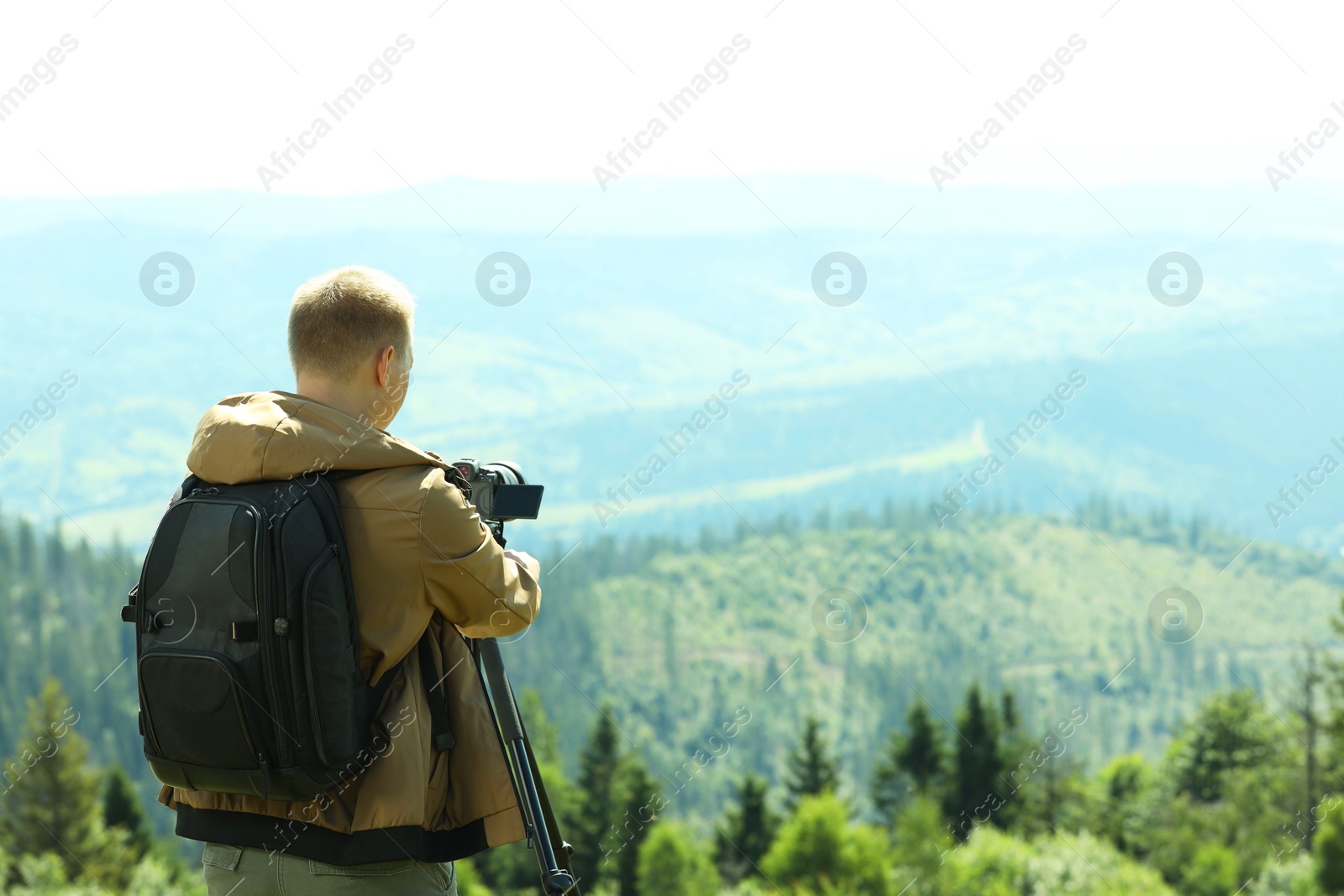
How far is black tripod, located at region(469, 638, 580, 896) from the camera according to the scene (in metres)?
2.88

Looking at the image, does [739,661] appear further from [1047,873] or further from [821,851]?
[1047,873]

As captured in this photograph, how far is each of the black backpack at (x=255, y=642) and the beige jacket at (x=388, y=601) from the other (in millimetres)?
54

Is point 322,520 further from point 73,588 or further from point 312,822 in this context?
point 73,588

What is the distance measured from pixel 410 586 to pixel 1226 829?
5923cm

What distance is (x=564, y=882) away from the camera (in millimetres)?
2873

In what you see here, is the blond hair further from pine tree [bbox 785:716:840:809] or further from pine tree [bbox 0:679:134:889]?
pine tree [bbox 785:716:840:809]

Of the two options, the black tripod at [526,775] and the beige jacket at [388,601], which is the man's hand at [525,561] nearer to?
the beige jacket at [388,601]

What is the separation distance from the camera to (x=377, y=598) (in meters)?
2.53

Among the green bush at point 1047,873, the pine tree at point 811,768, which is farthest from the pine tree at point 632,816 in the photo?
the green bush at point 1047,873

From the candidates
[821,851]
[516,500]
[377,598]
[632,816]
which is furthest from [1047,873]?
[632,816]

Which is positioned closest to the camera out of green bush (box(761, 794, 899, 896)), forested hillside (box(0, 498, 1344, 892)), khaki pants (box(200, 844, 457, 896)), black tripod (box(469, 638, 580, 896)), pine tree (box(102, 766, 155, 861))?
khaki pants (box(200, 844, 457, 896))

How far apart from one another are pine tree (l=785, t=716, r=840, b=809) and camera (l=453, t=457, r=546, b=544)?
58.4 m

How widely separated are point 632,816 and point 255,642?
153ft

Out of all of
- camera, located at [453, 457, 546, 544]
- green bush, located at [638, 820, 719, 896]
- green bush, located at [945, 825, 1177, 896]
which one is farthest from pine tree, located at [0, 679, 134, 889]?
camera, located at [453, 457, 546, 544]
